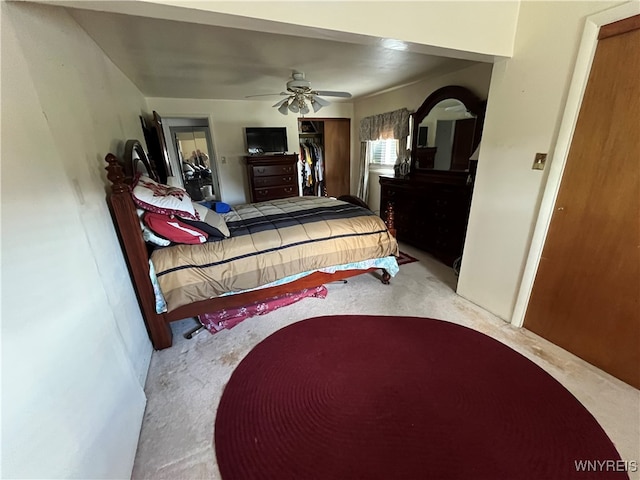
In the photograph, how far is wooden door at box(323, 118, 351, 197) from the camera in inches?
215

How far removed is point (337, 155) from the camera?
5668 millimetres

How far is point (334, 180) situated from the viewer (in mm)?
5797

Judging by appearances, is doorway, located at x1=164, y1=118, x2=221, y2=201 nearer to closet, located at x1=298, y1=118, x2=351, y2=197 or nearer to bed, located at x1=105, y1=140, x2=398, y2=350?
closet, located at x1=298, y1=118, x2=351, y2=197

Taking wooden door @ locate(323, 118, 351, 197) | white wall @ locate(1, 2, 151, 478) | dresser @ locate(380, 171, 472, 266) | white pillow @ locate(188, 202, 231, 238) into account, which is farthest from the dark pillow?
wooden door @ locate(323, 118, 351, 197)

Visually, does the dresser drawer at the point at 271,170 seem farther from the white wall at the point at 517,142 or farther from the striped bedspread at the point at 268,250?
the white wall at the point at 517,142

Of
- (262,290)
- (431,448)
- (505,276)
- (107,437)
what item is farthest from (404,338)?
(107,437)

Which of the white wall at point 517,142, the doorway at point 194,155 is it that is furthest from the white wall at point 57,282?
the doorway at point 194,155

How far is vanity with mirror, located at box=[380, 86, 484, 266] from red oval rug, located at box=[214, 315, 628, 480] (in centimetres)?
146

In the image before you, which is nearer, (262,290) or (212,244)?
(212,244)

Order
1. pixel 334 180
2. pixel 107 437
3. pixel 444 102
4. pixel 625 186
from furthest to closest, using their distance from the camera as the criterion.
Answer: pixel 334 180 → pixel 444 102 → pixel 625 186 → pixel 107 437

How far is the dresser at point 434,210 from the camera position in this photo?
116 inches

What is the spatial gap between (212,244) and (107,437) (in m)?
1.13

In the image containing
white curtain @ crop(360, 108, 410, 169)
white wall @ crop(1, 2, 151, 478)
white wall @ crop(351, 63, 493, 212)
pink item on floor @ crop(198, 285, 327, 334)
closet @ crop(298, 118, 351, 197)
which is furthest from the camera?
closet @ crop(298, 118, 351, 197)

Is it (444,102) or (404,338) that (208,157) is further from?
(404,338)
